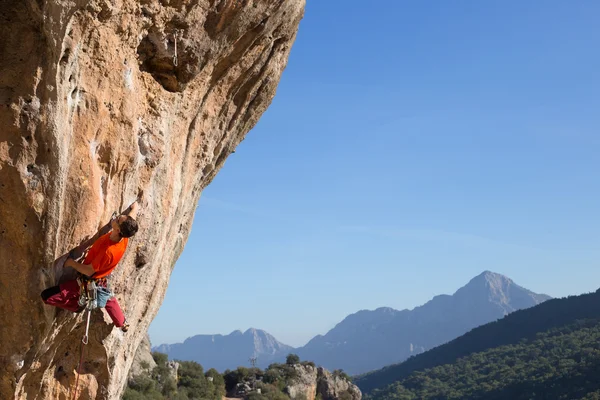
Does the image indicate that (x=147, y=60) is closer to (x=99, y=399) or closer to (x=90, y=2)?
(x=90, y=2)

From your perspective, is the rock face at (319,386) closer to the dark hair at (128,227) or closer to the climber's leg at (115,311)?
the climber's leg at (115,311)

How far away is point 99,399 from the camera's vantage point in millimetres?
7094

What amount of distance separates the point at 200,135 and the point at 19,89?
11.8 feet

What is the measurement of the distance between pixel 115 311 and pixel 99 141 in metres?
2.06

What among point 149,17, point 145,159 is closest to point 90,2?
point 149,17

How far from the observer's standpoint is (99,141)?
6.42m

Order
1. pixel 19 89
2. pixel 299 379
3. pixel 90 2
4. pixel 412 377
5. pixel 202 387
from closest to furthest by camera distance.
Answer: pixel 19 89, pixel 90 2, pixel 202 387, pixel 299 379, pixel 412 377

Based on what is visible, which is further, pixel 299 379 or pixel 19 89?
pixel 299 379

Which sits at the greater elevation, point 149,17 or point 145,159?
point 149,17

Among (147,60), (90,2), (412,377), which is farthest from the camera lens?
(412,377)

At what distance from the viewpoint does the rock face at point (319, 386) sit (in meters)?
51.6

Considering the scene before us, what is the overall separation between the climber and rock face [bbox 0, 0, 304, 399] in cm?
20

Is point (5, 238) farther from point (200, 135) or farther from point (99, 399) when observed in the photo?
point (200, 135)

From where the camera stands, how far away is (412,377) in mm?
90188
